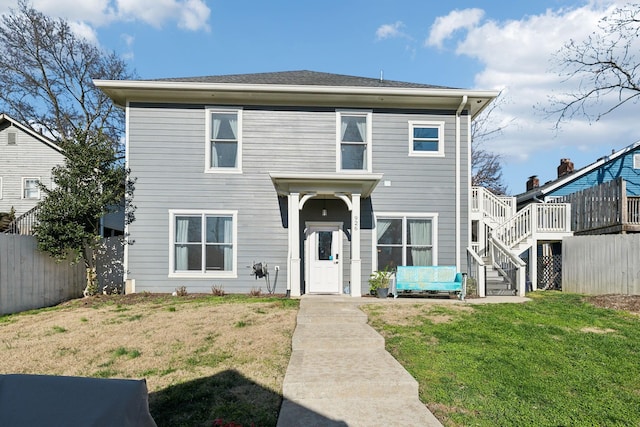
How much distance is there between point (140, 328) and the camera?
699cm

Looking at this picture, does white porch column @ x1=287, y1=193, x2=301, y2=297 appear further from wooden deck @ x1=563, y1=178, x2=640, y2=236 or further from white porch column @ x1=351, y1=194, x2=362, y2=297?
wooden deck @ x1=563, y1=178, x2=640, y2=236

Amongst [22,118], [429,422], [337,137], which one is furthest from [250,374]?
[22,118]

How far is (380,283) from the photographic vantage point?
434 inches

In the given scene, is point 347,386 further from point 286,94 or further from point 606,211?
point 606,211

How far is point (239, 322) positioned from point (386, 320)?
2537 millimetres

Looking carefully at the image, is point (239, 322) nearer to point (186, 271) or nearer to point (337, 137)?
point (186, 271)

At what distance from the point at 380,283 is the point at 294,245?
8.08 feet

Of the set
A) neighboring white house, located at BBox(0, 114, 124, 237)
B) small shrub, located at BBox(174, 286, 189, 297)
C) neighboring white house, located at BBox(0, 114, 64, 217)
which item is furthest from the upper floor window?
neighboring white house, located at BBox(0, 114, 64, 217)

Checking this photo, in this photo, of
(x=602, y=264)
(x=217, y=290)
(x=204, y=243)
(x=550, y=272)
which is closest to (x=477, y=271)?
(x=602, y=264)

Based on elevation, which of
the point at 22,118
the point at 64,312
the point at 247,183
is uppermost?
the point at 22,118

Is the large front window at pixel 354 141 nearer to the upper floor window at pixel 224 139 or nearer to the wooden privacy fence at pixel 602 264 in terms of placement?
the upper floor window at pixel 224 139

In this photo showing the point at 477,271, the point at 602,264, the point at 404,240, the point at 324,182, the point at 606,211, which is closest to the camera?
the point at 324,182

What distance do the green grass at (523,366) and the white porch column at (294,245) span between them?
120 inches

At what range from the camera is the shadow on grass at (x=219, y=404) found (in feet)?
12.0
